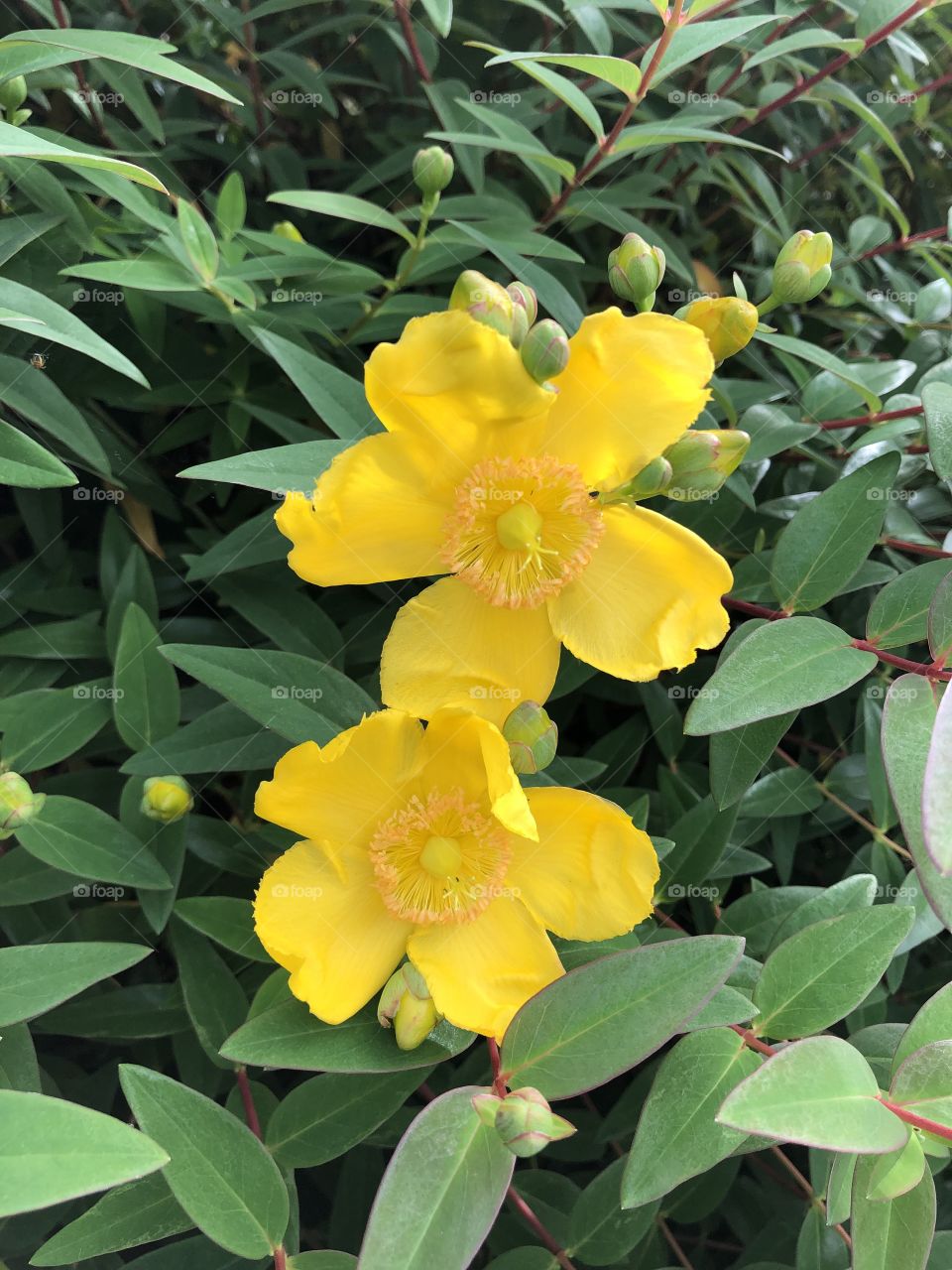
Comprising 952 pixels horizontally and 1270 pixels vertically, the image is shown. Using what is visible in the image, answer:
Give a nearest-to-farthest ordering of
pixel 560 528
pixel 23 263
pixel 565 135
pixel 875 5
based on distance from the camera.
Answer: pixel 560 528, pixel 23 263, pixel 875 5, pixel 565 135

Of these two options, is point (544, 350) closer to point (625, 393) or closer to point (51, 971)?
point (625, 393)

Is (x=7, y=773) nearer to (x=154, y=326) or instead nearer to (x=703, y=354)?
(x=154, y=326)

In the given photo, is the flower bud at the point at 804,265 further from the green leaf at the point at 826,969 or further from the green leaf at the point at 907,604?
the green leaf at the point at 826,969

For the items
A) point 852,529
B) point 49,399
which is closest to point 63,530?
point 49,399

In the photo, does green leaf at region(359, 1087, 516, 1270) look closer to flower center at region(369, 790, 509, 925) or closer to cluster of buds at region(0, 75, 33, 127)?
flower center at region(369, 790, 509, 925)

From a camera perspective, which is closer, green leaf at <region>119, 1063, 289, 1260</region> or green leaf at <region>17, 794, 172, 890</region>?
green leaf at <region>119, 1063, 289, 1260</region>

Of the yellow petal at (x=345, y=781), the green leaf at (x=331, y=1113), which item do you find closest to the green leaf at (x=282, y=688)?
the yellow petal at (x=345, y=781)

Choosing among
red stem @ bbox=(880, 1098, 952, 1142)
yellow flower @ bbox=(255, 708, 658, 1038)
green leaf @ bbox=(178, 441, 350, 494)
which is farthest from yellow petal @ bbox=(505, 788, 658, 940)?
green leaf @ bbox=(178, 441, 350, 494)
